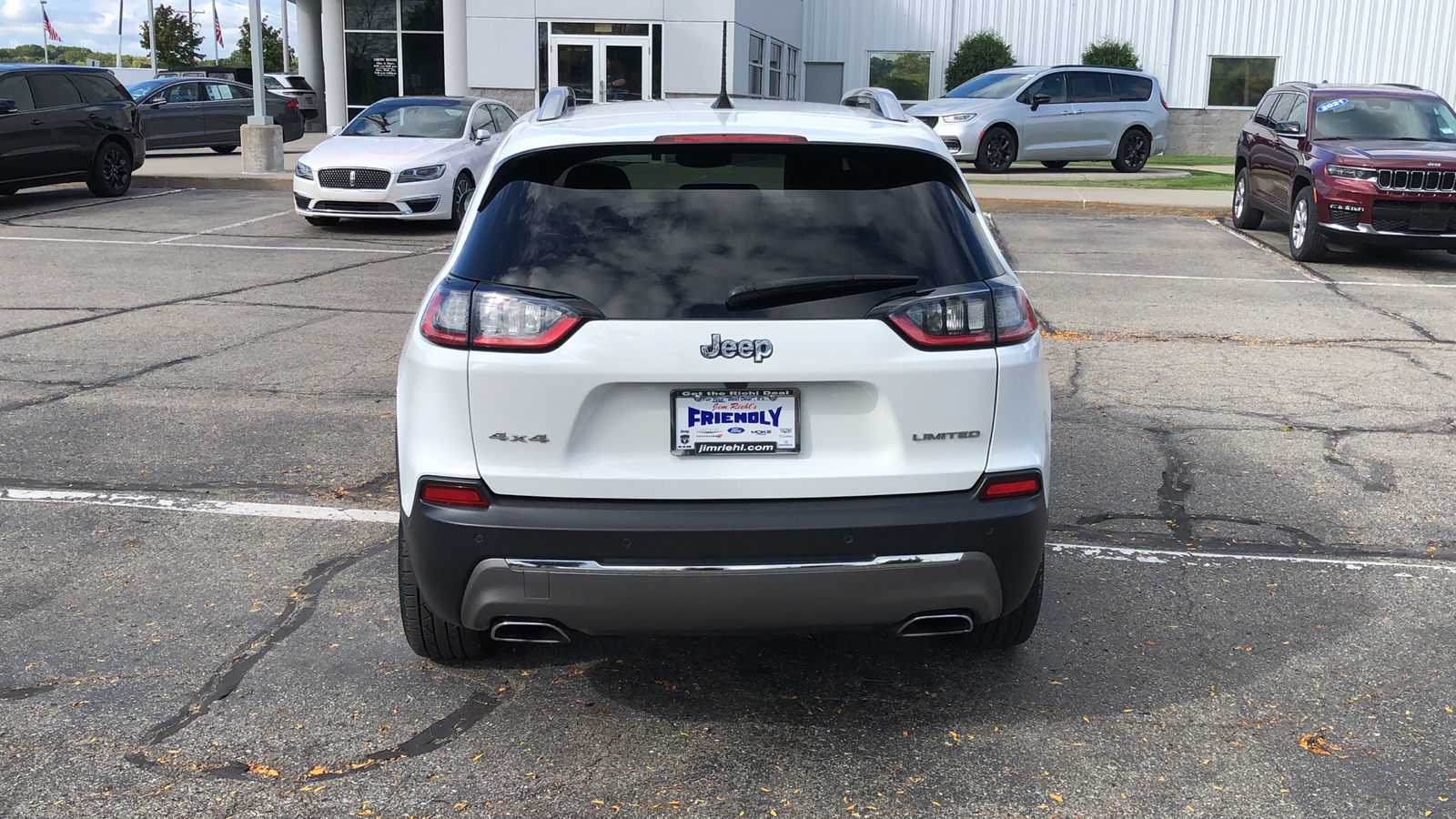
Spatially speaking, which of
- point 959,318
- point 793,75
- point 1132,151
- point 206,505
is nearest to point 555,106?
point 959,318

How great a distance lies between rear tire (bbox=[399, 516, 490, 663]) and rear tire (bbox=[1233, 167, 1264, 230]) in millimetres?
14683

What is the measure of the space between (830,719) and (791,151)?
5.31 feet

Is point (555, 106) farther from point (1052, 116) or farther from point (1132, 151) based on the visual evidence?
point (1132, 151)

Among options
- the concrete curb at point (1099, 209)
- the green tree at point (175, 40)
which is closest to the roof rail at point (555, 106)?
the concrete curb at point (1099, 209)

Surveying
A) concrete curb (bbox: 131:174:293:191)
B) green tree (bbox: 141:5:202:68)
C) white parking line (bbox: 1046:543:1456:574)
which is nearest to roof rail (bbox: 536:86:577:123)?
white parking line (bbox: 1046:543:1456:574)

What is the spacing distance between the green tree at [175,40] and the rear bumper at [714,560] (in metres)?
93.5

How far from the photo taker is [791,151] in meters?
3.45

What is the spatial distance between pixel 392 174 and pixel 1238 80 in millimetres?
28923

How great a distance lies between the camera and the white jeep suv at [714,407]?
322 cm

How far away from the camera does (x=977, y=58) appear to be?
35.1m

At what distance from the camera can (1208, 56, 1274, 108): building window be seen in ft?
119

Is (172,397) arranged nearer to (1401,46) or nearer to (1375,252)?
(1375,252)

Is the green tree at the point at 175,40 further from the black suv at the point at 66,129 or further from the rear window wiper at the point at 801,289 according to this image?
the rear window wiper at the point at 801,289

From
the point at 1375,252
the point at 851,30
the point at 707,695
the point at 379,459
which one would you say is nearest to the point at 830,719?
the point at 707,695
